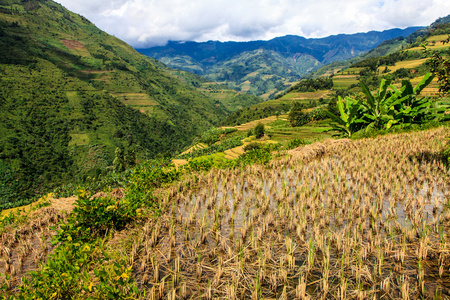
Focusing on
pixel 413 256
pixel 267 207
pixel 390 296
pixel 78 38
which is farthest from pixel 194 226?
pixel 78 38

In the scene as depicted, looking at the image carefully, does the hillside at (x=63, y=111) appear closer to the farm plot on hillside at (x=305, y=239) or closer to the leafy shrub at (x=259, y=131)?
the leafy shrub at (x=259, y=131)

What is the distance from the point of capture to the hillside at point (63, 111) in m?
83.1

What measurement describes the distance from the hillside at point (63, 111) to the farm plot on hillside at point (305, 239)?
5114 centimetres

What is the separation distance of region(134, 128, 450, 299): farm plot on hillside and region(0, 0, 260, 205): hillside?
51.1 metres

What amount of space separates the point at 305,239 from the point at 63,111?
13448 centimetres

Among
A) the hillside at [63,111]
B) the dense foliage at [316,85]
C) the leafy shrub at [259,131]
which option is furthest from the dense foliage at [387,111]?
the dense foliage at [316,85]

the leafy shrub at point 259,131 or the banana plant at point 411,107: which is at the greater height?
the banana plant at point 411,107

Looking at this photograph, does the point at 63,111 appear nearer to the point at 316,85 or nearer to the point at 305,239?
the point at 316,85

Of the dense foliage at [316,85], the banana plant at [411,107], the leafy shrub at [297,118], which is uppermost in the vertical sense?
the dense foliage at [316,85]

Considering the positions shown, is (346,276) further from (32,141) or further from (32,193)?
(32,141)

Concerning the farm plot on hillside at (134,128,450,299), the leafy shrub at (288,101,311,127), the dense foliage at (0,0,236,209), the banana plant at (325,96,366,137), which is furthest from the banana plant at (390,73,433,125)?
the dense foliage at (0,0,236,209)

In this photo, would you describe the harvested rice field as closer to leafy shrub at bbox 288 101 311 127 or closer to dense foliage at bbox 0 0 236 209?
leafy shrub at bbox 288 101 311 127

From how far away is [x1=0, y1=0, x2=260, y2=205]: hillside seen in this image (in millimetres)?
83062

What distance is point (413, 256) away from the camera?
9.30 ft
